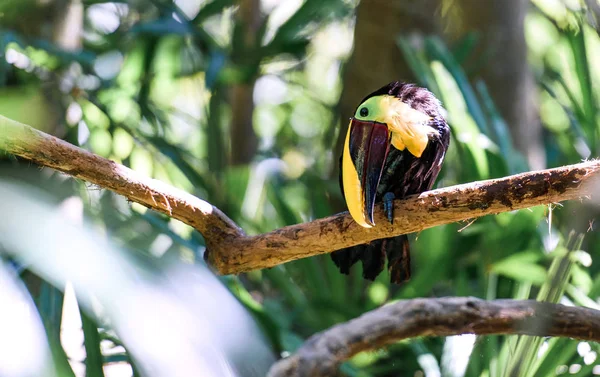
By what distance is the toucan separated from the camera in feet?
5.14

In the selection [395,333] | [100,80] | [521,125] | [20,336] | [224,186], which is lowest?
[20,336]

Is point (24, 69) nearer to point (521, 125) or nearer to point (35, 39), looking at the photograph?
point (35, 39)

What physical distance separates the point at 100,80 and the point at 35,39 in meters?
0.29

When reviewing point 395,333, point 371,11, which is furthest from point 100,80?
point 395,333

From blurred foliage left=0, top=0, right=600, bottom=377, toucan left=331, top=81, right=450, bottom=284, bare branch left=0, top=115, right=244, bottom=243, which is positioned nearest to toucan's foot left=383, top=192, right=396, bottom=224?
toucan left=331, top=81, right=450, bottom=284

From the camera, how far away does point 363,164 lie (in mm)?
1583

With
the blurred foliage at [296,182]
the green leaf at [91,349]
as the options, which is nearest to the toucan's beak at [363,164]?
the blurred foliage at [296,182]

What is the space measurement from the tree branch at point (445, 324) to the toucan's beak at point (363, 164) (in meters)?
0.32

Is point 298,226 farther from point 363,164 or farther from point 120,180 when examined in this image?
point 120,180

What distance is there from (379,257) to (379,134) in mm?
383

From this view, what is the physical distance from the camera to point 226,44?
129 inches

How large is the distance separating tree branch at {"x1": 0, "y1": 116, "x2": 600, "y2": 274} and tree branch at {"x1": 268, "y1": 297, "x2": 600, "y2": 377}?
0.77 feet

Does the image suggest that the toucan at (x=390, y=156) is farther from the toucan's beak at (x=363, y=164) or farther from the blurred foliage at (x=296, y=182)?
the blurred foliage at (x=296, y=182)

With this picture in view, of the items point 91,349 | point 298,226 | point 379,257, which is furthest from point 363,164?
point 91,349
